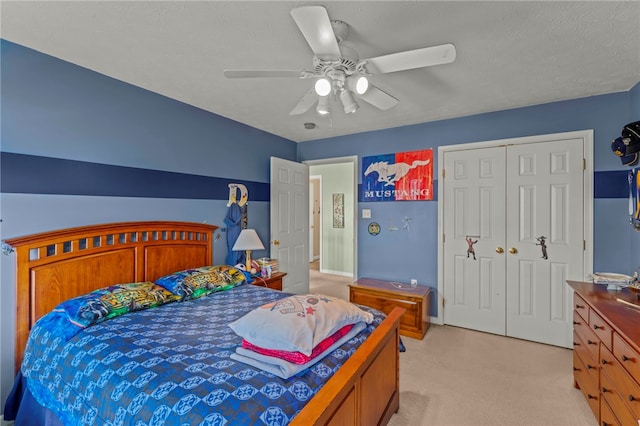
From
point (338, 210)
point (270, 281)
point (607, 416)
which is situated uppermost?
point (338, 210)

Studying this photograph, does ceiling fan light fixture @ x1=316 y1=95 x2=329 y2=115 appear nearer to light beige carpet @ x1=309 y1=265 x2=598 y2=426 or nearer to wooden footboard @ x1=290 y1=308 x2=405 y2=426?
wooden footboard @ x1=290 y1=308 x2=405 y2=426

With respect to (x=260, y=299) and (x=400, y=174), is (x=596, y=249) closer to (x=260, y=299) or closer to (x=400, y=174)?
(x=400, y=174)

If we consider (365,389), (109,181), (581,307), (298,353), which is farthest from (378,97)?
(109,181)

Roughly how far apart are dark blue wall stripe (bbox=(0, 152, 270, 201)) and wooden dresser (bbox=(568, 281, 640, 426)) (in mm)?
3383

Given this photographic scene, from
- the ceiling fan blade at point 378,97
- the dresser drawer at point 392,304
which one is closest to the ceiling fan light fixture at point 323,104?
the ceiling fan blade at point 378,97

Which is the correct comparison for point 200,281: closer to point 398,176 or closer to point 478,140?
point 398,176

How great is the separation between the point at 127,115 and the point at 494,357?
13.4ft

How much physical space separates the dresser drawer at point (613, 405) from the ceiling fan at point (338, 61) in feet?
6.53

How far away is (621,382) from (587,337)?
22.3 inches

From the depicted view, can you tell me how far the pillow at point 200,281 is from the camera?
235 centimetres

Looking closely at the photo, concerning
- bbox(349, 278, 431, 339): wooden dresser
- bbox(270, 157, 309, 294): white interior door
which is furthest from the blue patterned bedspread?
bbox(270, 157, 309, 294): white interior door

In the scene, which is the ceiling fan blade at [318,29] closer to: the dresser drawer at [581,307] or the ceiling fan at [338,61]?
the ceiling fan at [338,61]

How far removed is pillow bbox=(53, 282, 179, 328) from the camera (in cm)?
177

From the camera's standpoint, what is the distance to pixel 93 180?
2.28m
